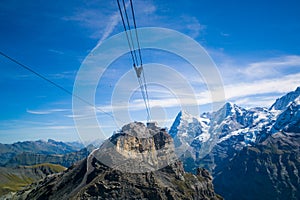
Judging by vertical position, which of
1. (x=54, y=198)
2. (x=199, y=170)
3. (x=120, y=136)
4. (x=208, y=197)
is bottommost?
(x=208, y=197)

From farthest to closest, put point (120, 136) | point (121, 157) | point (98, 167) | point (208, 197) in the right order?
point (208, 197) → point (120, 136) → point (121, 157) → point (98, 167)

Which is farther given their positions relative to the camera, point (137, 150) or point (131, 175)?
point (137, 150)

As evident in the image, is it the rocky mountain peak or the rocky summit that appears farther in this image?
the rocky mountain peak

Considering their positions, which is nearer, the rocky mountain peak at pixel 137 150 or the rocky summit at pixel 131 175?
the rocky summit at pixel 131 175

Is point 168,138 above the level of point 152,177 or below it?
above

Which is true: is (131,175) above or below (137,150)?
below

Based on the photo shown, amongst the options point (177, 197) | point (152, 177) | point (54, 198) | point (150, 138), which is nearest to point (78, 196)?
point (54, 198)

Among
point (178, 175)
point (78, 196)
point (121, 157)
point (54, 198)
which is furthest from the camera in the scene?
point (178, 175)

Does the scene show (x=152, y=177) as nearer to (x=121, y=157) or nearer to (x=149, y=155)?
(x=121, y=157)
